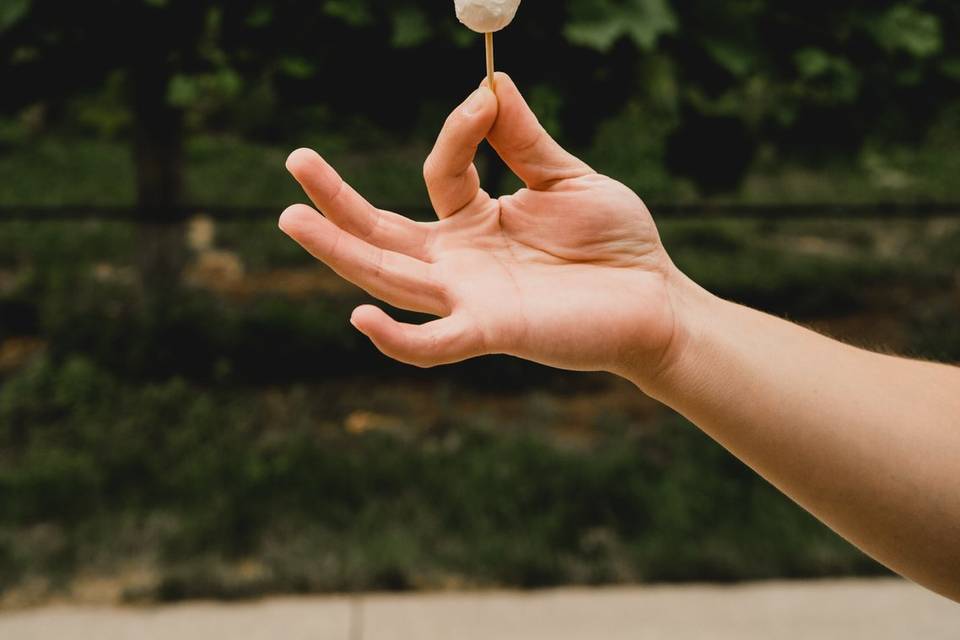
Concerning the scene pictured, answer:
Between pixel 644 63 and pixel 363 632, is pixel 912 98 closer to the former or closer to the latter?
pixel 644 63

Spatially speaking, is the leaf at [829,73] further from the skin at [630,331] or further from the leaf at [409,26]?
the skin at [630,331]

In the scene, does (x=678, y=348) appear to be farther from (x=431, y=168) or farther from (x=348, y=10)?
(x=348, y=10)

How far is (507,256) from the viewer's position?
5.06ft

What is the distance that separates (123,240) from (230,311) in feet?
5.60

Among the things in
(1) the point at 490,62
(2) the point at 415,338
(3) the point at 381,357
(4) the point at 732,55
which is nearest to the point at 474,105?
(1) the point at 490,62

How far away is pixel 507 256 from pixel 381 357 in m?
2.78

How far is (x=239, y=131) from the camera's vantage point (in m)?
6.09

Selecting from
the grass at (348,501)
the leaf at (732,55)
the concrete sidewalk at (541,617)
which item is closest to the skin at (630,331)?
the concrete sidewalk at (541,617)

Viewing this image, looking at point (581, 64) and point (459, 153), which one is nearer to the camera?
point (459, 153)

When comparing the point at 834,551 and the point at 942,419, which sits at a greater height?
the point at 942,419

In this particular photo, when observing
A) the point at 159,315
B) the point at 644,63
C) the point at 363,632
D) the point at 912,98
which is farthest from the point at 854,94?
the point at 159,315

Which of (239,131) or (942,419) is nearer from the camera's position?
(942,419)

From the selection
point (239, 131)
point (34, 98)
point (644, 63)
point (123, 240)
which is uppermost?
point (644, 63)

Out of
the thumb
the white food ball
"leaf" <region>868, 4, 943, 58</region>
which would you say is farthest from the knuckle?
"leaf" <region>868, 4, 943, 58</region>
